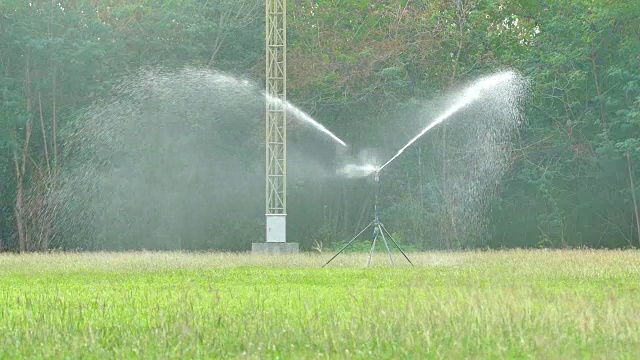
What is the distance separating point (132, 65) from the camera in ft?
157

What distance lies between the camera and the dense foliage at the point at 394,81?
46.0m

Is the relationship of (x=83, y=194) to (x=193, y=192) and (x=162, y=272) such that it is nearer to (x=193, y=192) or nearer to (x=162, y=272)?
(x=193, y=192)

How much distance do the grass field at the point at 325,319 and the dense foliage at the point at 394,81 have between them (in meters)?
26.6

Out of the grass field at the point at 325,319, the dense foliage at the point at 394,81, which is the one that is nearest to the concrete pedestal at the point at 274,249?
the dense foliage at the point at 394,81

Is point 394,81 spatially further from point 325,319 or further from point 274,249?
point 325,319

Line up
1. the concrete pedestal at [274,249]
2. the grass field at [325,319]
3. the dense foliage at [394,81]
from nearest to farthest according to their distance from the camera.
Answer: the grass field at [325,319], the concrete pedestal at [274,249], the dense foliage at [394,81]

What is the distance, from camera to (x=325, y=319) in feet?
37.9

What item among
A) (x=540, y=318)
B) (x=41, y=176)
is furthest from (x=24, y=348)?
(x=41, y=176)

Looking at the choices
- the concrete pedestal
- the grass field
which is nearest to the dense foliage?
the concrete pedestal

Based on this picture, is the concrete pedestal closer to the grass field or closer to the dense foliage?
the dense foliage

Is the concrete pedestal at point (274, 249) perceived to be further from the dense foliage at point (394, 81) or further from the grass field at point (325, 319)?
the grass field at point (325, 319)

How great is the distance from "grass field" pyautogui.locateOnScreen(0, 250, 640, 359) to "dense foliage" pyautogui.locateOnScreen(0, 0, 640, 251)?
2658cm

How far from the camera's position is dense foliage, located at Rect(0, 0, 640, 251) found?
151 feet

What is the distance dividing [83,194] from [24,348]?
37.9 meters
